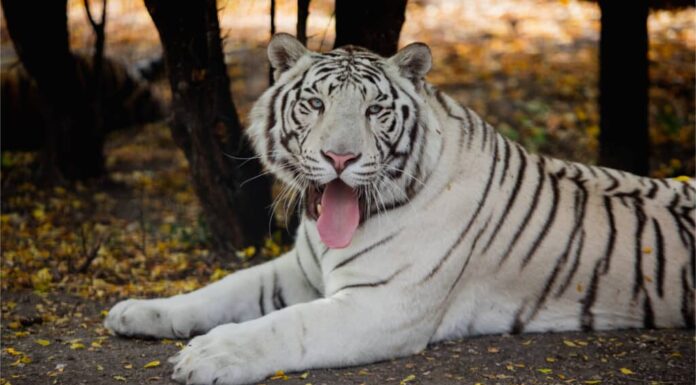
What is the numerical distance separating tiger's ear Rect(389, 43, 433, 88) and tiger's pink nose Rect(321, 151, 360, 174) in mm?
553

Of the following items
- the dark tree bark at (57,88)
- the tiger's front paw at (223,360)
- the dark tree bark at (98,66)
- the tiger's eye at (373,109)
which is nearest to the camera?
the tiger's front paw at (223,360)

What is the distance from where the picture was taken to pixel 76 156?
6.52 meters

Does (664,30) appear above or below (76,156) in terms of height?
above

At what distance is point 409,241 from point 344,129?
0.60m

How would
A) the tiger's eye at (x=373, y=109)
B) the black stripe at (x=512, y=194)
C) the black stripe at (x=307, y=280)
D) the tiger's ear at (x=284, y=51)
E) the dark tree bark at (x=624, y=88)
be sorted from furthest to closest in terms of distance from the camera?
the dark tree bark at (x=624, y=88) → the black stripe at (x=307, y=280) → the black stripe at (x=512, y=194) → the tiger's ear at (x=284, y=51) → the tiger's eye at (x=373, y=109)

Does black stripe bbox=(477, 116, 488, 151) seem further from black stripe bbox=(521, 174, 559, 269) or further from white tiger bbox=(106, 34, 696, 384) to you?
black stripe bbox=(521, 174, 559, 269)

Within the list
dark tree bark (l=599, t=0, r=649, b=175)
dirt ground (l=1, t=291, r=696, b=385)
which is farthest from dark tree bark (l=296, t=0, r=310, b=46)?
dark tree bark (l=599, t=0, r=649, b=175)

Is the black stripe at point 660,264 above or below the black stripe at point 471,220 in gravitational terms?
below

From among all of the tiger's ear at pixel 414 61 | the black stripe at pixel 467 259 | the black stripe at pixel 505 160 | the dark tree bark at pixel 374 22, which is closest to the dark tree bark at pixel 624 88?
the dark tree bark at pixel 374 22

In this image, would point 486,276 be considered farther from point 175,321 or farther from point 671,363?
point 175,321

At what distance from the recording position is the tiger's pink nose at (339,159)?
3.44 m

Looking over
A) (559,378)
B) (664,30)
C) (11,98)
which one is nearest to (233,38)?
(11,98)

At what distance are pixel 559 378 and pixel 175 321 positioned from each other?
1.67m

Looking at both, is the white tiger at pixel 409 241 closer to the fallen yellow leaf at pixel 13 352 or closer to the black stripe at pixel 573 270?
the black stripe at pixel 573 270
